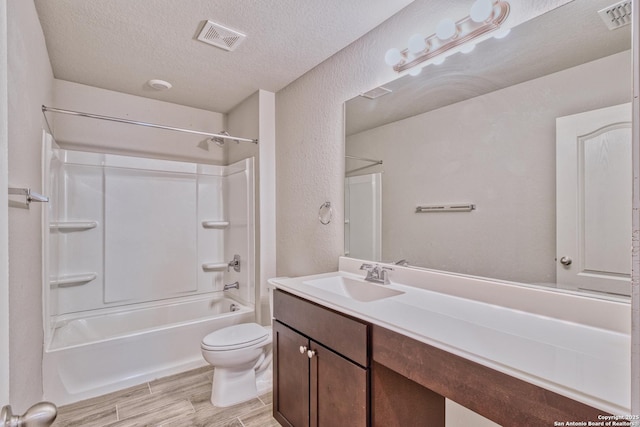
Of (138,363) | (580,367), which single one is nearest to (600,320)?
(580,367)

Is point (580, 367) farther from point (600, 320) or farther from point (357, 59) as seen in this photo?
point (357, 59)

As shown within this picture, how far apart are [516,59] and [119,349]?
2.93m

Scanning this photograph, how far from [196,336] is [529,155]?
2.56 m

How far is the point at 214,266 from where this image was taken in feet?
10.3

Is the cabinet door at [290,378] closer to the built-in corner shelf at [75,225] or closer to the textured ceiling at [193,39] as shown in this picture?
the textured ceiling at [193,39]

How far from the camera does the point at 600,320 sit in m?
0.97

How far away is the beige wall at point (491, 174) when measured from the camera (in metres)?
1.12

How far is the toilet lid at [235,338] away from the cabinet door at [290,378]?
36 centimetres

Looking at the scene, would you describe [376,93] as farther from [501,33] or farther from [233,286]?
[233,286]

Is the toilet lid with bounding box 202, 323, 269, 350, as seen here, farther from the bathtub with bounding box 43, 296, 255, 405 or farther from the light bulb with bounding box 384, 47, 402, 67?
the light bulb with bounding box 384, 47, 402, 67

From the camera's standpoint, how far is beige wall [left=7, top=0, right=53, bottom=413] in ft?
4.04

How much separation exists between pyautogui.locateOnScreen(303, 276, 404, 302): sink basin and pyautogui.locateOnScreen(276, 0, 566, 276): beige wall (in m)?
0.31

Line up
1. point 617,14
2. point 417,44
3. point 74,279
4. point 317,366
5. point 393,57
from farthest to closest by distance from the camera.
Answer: point 74,279 → point 393,57 → point 417,44 → point 317,366 → point 617,14

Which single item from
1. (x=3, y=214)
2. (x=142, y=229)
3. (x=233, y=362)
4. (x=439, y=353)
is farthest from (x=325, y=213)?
(x=142, y=229)
